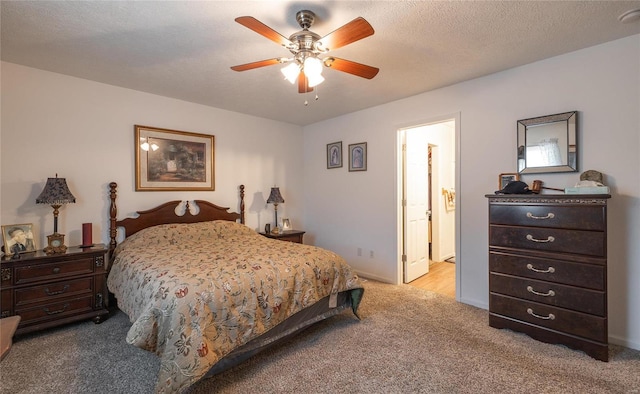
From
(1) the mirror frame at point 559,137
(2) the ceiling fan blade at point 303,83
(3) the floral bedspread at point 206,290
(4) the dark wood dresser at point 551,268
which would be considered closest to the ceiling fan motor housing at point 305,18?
(2) the ceiling fan blade at point 303,83

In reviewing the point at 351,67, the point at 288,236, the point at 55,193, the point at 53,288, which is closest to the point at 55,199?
the point at 55,193

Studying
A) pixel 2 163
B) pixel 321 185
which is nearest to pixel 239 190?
pixel 321 185

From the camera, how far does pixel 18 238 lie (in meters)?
2.68

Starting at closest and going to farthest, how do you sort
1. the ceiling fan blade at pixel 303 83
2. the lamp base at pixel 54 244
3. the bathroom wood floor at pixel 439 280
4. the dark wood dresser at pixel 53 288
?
the ceiling fan blade at pixel 303 83 < the dark wood dresser at pixel 53 288 < the lamp base at pixel 54 244 < the bathroom wood floor at pixel 439 280

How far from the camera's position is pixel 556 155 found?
2641 mm

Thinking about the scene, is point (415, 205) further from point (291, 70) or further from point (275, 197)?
point (291, 70)

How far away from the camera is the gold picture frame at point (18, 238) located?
8.57 feet

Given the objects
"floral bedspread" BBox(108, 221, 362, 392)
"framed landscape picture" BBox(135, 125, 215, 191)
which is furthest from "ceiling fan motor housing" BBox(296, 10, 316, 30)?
"framed landscape picture" BBox(135, 125, 215, 191)

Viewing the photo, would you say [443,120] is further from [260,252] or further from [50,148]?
[50,148]

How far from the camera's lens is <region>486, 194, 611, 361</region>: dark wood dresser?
214cm

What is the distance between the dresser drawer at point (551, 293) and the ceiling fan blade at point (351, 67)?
2.05 meters

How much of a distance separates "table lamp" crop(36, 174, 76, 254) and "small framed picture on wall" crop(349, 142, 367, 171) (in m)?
3.34

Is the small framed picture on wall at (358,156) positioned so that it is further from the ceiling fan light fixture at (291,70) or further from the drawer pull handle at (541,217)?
the ceiling fan light fixture at (291,70)

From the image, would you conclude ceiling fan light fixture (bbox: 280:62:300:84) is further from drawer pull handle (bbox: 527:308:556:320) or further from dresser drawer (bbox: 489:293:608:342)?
drawer pull handle (bbox: 527:308:556:320)
